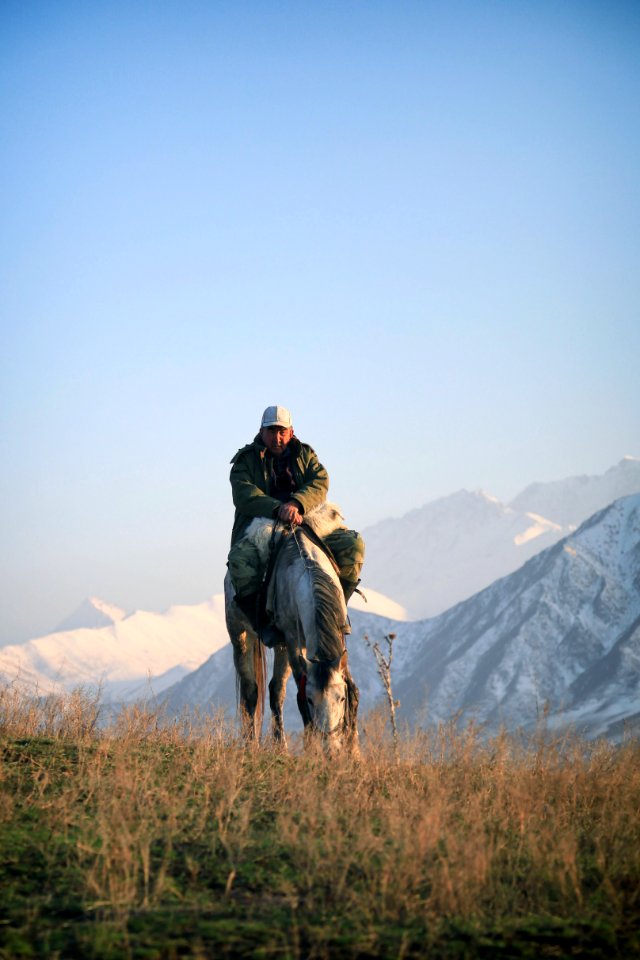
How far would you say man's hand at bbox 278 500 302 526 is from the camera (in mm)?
11672

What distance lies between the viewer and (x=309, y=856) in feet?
21.0

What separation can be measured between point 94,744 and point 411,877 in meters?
4.53

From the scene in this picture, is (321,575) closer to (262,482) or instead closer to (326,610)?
(326,610)

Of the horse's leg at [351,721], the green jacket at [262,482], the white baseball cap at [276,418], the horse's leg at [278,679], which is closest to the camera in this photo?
the horse's leg at [351,721]

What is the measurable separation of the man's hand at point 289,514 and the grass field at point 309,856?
294 cm

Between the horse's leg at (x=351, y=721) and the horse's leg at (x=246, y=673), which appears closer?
the horse's leg at (x=351, y=721)

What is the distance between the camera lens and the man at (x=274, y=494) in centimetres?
1177

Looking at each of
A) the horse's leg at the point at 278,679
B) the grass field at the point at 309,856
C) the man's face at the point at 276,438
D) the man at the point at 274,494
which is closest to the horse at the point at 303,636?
the horse's leg at the point at 278,679

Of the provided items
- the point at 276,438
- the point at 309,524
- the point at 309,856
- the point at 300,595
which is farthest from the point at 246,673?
the point at 309,856

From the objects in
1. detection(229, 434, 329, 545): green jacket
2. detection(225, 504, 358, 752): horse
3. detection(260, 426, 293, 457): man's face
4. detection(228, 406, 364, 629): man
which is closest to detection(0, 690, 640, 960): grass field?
detection(225, 504, 358, 752): horse

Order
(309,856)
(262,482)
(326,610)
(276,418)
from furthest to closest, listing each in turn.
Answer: (262,482), (276,418), (326,610), (309,856)

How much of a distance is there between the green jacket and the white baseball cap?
0.31m

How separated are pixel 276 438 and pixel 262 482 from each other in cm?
59

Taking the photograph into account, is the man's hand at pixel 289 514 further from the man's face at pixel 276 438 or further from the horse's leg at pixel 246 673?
the horse's leg at pixel 246 673
